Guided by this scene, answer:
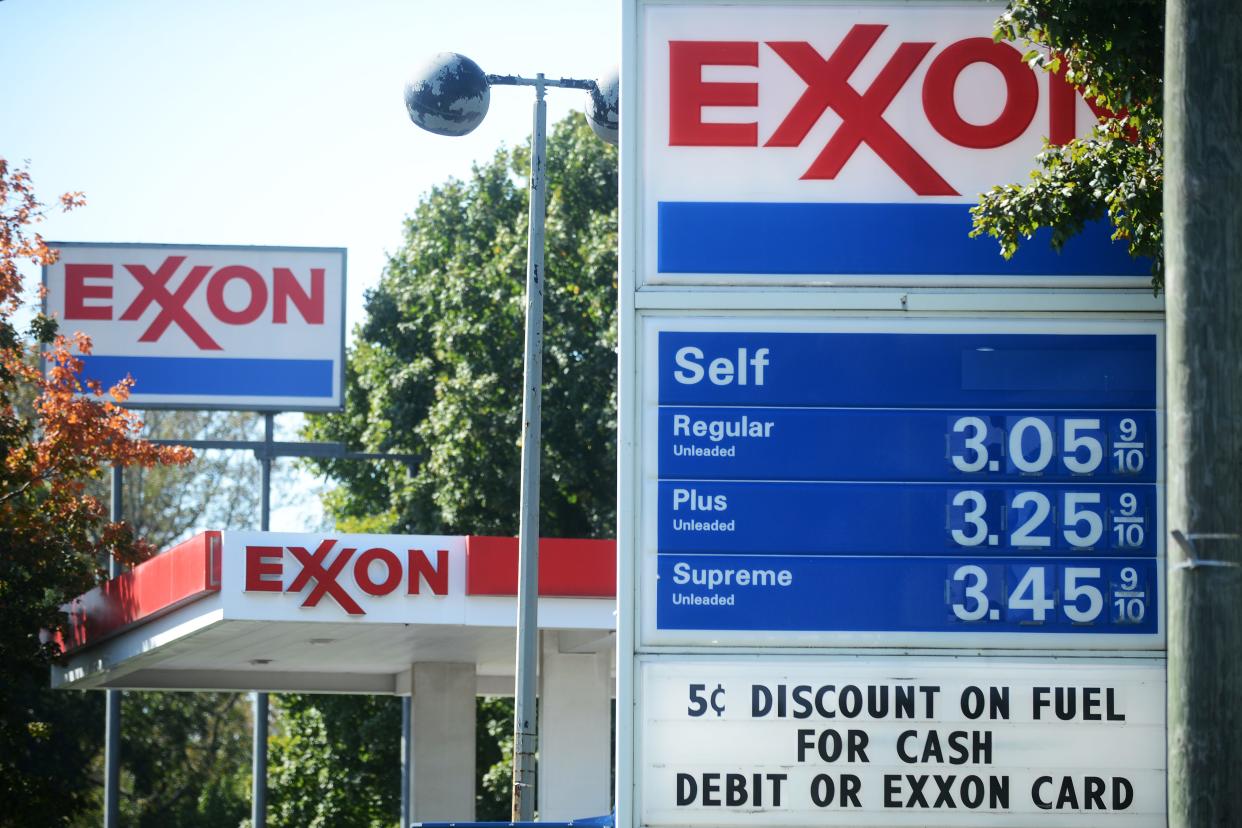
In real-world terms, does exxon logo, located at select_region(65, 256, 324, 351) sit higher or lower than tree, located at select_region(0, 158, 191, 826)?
higher

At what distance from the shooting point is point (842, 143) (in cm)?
861

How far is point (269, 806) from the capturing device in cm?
4169

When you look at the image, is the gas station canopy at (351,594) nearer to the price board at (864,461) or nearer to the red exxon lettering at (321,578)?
the red exxon lettering at (321,578)

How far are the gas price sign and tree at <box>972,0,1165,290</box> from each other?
0.65 metres

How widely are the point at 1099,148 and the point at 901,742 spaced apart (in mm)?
2771

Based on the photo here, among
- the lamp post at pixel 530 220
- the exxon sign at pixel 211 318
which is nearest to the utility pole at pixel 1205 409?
the lamp post at pixel 530 220

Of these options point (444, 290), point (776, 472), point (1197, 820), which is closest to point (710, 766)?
point (776, 472)

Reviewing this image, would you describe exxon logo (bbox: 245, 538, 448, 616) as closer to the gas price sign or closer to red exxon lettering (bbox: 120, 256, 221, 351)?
red exxon lettering (bbox: 120, 256, 221, 351)

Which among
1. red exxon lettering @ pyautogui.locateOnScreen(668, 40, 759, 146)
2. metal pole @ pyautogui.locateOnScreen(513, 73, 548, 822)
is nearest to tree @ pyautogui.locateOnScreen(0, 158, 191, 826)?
metal pole @ pyautogui.locateOnScreen(513, 73, 548, 822)

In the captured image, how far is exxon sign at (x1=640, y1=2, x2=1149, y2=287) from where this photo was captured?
8.55 metres

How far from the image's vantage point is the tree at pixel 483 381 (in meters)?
38.4

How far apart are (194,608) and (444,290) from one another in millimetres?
20744

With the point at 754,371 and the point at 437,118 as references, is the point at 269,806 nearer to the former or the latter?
the point at 437,118

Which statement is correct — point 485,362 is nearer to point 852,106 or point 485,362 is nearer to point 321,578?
point 321,578
